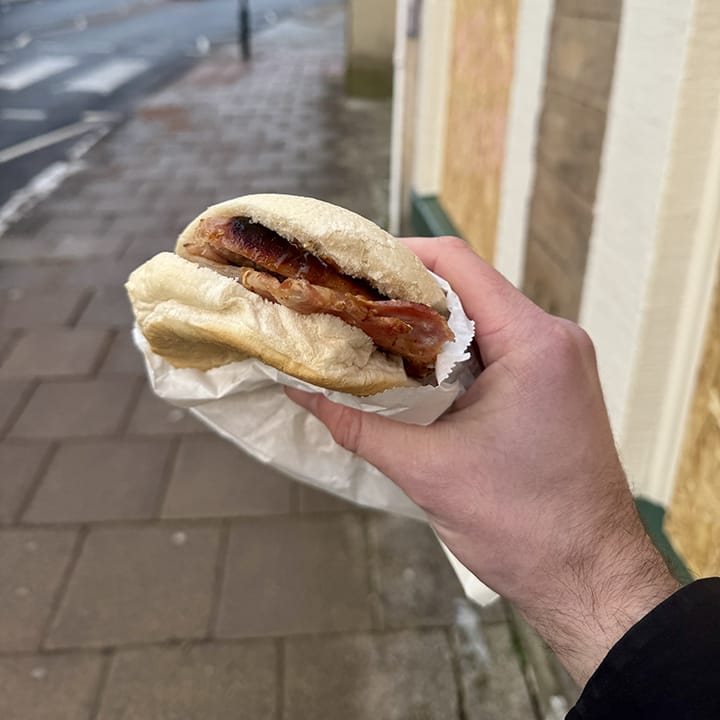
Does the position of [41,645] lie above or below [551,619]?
below

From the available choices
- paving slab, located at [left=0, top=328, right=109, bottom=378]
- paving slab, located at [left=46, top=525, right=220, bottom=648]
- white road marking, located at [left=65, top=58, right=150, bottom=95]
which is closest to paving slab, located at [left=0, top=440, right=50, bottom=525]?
paving slab, located at [left=46, top=525, right=220, bottom=648]

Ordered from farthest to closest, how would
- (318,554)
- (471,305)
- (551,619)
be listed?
(318,554)
(471,305)
(551,619)

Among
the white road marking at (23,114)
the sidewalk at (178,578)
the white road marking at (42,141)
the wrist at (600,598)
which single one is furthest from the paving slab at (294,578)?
the white road marking at (23,114)

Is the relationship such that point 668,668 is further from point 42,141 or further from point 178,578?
point 42,141

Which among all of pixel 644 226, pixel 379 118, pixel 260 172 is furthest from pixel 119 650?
pixel 379 118

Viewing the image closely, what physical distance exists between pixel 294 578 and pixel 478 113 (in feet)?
9.78

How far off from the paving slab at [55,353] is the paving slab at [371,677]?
247 centimetres

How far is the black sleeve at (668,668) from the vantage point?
1130 mm

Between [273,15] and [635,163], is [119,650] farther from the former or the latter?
[273,15]

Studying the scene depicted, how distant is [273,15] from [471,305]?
98.4 ft

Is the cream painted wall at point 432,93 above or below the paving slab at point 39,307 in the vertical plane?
above

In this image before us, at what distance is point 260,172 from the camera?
8.74 meters

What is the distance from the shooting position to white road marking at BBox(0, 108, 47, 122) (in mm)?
11155

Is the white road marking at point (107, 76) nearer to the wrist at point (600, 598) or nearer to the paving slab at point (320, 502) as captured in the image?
the paving slab at point (320, 502)
